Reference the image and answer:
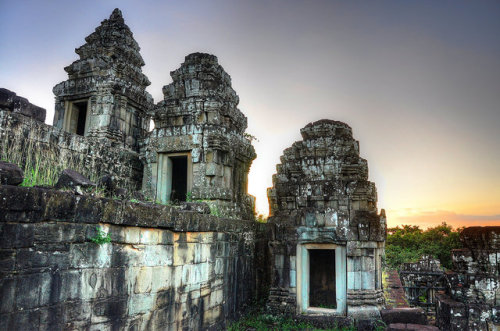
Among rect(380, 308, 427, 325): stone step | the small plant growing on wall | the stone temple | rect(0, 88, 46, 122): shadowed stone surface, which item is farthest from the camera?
rect(380, 308, 427, 325): stone step

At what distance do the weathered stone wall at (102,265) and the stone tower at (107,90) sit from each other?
6116 mm

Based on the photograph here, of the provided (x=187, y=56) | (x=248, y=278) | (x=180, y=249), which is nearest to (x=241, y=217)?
(x=248, y=278)

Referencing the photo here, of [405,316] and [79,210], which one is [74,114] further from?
[405,316]

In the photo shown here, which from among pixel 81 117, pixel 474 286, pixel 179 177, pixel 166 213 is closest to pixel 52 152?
pixel 166 213

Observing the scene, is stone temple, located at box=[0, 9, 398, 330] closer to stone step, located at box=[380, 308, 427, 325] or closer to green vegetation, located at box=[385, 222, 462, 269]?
stone step, located at box=[380, 308, 427, 325]

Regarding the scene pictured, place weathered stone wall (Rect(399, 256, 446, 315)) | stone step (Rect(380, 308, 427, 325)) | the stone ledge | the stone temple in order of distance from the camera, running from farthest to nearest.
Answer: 1. weathered stone wall (Rect(399, 256, 446, 315))
2. stone step (Rect(380, 308, 427, 325))
3. the stone temple
4. the stone ledge

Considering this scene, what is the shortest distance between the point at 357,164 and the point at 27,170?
6.89 metres

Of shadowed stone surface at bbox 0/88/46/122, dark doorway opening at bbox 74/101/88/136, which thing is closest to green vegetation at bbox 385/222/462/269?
dark doorway opening at bbox 74/101/88/136

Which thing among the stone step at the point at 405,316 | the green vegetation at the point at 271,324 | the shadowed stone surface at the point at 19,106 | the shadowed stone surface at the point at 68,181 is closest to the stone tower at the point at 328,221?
the green vegetation at the point at 271,324

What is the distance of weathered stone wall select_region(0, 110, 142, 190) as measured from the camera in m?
6.41

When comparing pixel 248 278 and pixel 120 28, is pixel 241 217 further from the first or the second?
pixel 120 28

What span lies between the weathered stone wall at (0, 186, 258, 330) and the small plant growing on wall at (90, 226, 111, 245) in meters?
0.05

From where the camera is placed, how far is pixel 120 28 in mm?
12875

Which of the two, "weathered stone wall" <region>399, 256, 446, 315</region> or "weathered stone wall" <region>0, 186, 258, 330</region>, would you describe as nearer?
"weathered stone wall" <region>0, 186, 258, 330</region>
